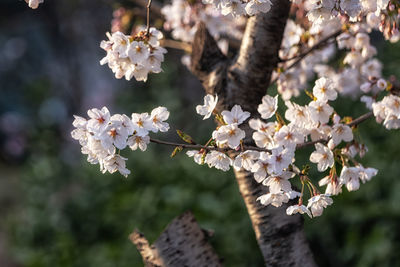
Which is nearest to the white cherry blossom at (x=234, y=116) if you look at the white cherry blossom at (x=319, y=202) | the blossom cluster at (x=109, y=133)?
the blossom cluster at (x=109, y=133)

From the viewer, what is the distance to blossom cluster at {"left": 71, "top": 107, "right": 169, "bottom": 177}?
4.44 feet

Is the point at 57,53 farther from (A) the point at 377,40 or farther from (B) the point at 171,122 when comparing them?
(A) the point at 377,40

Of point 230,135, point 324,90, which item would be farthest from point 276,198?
point 324,90

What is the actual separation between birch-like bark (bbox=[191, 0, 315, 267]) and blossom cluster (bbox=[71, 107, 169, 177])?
46cm

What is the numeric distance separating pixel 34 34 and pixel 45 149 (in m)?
5.56

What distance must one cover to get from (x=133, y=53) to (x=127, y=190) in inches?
146

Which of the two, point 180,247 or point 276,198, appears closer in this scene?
point 276,198

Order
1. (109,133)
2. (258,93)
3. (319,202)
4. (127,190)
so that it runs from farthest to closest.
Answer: (127,190)
(258,93)
(319,202)
(109,133)

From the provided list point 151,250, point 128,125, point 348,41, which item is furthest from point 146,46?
point 348,41

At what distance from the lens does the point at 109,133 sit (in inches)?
53.1

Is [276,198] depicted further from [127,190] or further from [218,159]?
[127,190]

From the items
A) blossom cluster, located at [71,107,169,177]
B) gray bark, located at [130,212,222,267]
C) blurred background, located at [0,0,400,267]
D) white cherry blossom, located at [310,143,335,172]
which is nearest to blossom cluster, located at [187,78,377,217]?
white cherry blossom, located at [310,143,335,172]

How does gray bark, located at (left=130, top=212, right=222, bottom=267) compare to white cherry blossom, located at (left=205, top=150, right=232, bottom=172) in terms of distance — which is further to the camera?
gray bark, located at (left=130, top=212, right=222, bottom=267)

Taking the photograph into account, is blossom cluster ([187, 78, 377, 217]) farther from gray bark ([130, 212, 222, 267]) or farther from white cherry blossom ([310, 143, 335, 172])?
gray bark ([130, 212, 222, 267])
